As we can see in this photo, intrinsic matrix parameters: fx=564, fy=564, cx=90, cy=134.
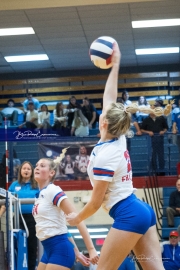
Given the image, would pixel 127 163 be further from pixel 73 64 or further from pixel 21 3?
pixel 73 64

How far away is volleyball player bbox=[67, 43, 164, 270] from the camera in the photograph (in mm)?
3488

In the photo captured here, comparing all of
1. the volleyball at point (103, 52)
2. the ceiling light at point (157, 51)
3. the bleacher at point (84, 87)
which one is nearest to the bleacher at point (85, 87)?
the bleacher at point (84, 87)

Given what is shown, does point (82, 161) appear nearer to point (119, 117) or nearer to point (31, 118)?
point (31, 118)

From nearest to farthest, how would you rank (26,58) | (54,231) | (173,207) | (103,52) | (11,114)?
(103,52) < (54,231) < (173,207) < (11,114) < (26,58)

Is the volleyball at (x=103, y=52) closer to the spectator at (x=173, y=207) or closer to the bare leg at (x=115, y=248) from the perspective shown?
the bare leg at (x=115, y=248)

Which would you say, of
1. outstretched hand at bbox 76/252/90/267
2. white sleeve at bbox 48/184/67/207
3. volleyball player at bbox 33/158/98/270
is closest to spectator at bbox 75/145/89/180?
volleyball player at bbox 33/158/98/270

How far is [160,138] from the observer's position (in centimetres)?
1245

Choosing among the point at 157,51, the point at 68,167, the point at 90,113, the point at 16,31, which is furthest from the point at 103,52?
the point at 157,51

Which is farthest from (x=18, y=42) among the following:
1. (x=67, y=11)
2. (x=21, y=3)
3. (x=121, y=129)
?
(x=121, y=129)

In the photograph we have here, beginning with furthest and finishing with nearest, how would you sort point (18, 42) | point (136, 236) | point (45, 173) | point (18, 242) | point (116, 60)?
point (18, 42) < point (18, 242) < point (45, 173) < point (116, 60) < point (136, 236)

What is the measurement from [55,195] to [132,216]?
1.26 meters

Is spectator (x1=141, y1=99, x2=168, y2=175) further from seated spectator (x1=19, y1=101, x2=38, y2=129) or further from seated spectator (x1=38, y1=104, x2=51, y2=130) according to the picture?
seated spectator (x1=19, y1=101, x2=38, y2=129)

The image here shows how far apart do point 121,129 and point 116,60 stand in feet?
2.34

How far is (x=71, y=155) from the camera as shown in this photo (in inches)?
472
